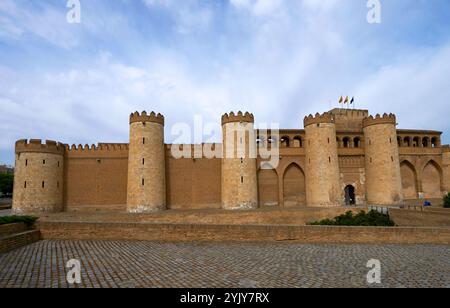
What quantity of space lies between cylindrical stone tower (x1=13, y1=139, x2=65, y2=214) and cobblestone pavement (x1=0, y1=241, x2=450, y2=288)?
12183 millimetres

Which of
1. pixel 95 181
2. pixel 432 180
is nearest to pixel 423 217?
pixel 432 180

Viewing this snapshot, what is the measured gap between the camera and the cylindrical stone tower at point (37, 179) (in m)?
20.1

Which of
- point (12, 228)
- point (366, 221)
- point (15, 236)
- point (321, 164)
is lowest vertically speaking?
point (366, 221)

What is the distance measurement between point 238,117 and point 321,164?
7.43 m

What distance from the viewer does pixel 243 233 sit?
10.4 metres

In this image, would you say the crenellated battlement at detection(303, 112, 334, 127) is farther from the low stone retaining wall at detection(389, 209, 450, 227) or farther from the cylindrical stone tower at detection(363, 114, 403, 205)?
the low stone retaining wall at detection(389, 209, 450, 227)

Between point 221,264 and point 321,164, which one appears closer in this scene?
point 221,264

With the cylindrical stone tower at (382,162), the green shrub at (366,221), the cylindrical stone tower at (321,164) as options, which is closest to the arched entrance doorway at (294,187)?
the cylindrical stone tower at (321,164)

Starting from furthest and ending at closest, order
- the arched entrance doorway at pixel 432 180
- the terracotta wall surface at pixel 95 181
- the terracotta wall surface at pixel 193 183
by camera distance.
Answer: the arched entrance doorway at pixel 432 180 < the terracotta wall surface at pixel 193 183 < the terracotta wall surface at pixel 95 181

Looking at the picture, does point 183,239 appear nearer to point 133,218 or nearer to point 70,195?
point 133,218

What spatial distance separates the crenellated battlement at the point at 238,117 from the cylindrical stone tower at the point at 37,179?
1289 cm

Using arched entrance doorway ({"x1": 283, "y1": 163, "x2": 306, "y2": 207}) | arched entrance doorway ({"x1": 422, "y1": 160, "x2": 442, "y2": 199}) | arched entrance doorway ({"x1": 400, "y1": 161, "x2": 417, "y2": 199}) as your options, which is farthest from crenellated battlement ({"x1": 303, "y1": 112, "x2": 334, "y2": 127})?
arched entrance doorway ({"x1": 422, "y1": 160, "x2": 442, "y2": 199})

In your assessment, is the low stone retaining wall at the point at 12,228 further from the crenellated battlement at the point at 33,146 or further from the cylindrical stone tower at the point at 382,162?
the cylindrical stone tower at the point at 382,162

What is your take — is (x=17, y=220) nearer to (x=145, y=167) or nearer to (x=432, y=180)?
(x=145, y=167)
